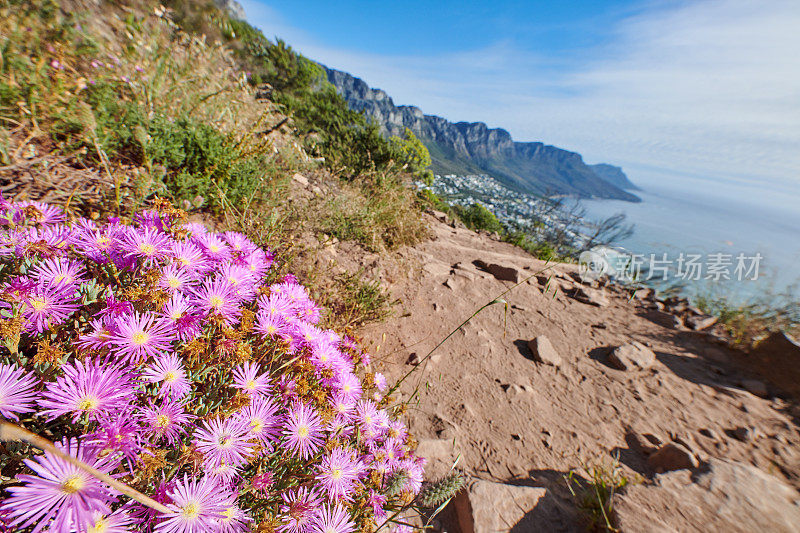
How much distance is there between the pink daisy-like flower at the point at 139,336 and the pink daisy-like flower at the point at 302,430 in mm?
466

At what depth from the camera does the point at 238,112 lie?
12.6 ft

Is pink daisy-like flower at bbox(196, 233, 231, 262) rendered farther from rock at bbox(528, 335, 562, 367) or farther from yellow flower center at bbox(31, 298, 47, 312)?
rock at bbox(528, 335, 562, 367)

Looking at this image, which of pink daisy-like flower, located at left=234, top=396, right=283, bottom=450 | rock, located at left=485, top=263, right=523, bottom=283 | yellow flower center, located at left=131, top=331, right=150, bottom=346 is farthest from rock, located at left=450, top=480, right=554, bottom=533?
rock, located at left=485, top=263, right=523, bottom=283

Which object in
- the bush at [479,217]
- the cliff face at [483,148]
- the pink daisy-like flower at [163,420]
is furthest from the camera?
the cliff face at [483,148]

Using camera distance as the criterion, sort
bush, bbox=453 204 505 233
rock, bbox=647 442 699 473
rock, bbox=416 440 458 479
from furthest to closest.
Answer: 1. bush, bbox=453 204 505 233
2. rock, bbox=647 442 699 473
3. rock, bbox=416 440 458 479

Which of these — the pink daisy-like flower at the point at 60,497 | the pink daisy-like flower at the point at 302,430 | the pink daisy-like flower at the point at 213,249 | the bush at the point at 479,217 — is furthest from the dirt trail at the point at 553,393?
the bush at the point at 479,217

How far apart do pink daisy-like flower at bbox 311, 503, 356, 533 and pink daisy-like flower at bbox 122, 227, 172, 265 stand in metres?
1.06

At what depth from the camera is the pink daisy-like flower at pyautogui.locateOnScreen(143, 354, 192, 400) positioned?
35.5 inches

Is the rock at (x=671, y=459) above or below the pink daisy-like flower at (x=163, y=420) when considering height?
below

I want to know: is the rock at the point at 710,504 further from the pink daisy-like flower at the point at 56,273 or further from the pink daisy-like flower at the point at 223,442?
the pink daisy-like flower at the point at 56,273

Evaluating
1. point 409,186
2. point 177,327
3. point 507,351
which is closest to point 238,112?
point 409,186

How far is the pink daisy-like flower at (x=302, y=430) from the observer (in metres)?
1.09

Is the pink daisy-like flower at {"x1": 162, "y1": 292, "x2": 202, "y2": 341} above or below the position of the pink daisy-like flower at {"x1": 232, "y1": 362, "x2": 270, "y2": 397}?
above

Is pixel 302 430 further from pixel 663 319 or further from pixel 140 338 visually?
pixel 663 319
